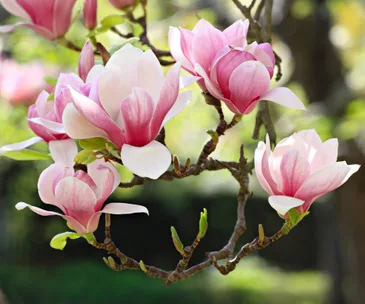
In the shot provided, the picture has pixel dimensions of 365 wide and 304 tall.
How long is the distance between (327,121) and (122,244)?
6882mm

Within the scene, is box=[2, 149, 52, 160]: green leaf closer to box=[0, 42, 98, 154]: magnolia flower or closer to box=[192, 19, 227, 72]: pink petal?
box=[0, 42, 98, 154]: magnolia flower

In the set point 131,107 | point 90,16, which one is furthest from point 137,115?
point 90,16

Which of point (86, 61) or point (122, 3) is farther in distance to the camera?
point (122, 3)

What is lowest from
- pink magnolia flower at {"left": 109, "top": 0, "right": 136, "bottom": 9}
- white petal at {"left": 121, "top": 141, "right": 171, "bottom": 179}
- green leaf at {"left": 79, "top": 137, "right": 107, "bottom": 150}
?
pink magnolia flower at {"left": 109, "top": 0, "right": 136, "bottom": 9}

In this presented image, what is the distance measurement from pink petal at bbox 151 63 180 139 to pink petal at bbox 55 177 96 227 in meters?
0.10

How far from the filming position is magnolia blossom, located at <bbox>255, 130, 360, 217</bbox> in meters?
0.80

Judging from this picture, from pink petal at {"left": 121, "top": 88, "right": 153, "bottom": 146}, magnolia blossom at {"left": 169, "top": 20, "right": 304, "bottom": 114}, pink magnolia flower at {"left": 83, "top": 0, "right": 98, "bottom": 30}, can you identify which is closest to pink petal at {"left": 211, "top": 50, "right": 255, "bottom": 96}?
magnolia blossom at {"left": 169, "top": 20, "right": 304, "bottom": 114}

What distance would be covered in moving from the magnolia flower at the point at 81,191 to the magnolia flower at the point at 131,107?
0.06 m

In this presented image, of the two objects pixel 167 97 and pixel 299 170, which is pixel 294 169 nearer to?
pixel 299 170

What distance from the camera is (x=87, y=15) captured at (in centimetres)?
110

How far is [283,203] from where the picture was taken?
796 millimetres

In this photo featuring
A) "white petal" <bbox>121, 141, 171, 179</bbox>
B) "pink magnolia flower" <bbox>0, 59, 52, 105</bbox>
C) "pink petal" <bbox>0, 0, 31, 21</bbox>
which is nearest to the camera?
"white petal" <bbox>121, 141, 171, 179</bbox>

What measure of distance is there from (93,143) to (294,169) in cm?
24

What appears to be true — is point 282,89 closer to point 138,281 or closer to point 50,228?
point 138,281
